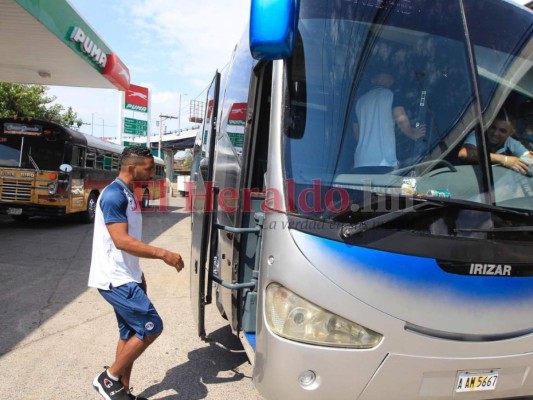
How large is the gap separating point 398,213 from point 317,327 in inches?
26.9

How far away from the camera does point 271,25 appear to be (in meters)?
2.07

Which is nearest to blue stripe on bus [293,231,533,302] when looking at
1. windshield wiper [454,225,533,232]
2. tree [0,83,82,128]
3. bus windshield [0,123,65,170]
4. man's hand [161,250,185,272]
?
windshield wiper [454,225,533,232]

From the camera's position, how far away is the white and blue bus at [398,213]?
81.1 inches

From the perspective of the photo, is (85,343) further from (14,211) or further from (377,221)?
(14,211)

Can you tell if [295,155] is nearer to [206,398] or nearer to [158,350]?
[206,398]

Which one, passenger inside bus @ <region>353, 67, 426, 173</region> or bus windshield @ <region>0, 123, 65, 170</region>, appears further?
bus windshield @ <region>0, 123, 65, 170</region>

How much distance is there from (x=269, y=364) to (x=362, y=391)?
0.48 m

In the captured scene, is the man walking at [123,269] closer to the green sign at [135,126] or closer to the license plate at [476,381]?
the license plate at [476,381]

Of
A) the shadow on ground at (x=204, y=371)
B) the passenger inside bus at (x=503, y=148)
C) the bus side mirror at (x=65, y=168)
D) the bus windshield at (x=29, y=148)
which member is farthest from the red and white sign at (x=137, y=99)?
the passenger inside bus at (x=503, y=148)

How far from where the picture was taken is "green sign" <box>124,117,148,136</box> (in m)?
24.8

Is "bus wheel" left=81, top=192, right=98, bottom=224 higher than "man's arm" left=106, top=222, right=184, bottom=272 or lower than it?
lower

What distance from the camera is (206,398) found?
321 centimetres

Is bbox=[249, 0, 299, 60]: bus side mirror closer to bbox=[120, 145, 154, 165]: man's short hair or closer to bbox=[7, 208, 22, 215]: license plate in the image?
bbox=[120, 145, 154, 165]: man's short hair

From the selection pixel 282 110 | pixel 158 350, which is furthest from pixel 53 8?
pixel 282 110
